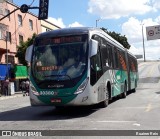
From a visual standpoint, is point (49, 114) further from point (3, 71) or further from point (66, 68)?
point (3, 71)

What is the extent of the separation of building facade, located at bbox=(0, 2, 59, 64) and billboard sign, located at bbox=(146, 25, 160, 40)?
61.1 feet

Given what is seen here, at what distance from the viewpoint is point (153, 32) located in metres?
61.7

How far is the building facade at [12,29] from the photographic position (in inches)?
1674

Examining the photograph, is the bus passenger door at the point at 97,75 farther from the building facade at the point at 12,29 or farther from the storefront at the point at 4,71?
the storefront at the point at 4,71

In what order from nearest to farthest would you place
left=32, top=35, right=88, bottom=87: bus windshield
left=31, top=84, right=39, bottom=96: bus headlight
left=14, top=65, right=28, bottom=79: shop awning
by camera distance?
1. left=32, top=35, right=88, bottom=87: bus windshield
2. left=31, top=84, right=39, bottom=96: bus headlight
3. left=14, top=65, right=28, bottom=79: shop awning

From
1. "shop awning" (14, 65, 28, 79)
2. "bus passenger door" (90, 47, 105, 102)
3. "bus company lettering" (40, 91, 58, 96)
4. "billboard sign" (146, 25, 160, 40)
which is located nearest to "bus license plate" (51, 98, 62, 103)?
"bus company lettering" (40, 91, 58, 96)

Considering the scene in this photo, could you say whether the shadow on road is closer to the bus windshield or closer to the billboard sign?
the bus windshield

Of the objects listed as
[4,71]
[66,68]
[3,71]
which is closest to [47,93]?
[66,68]

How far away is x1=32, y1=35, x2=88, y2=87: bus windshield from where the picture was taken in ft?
44.4

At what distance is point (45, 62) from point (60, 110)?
3.09 metres

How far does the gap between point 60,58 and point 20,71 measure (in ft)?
101

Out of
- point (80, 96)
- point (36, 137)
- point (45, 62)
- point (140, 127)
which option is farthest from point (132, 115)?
point (36, 137)

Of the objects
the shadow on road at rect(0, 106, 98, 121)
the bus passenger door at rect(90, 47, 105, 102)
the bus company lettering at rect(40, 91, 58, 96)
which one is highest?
the bus passenger door at rect(90, 47, 105, 102)

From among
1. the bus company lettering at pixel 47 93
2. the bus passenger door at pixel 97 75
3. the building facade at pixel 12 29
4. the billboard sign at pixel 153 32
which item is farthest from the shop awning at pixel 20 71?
the bus company lettering at pixel 47 93
